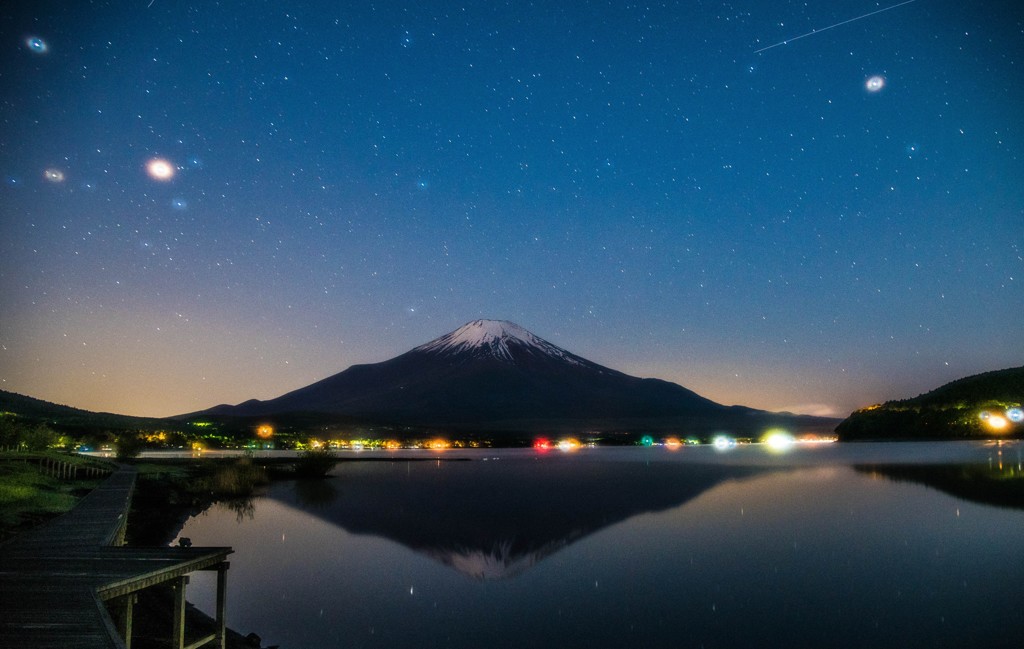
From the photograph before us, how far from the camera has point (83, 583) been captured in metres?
10.3

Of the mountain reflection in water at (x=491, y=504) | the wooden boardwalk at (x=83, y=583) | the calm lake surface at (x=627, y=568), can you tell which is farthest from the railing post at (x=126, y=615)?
the mountain reflection in water at (x=491, y=504)

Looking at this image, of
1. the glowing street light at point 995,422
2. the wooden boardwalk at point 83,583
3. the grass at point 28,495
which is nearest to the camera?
the wooden boardwalk at point 83,583

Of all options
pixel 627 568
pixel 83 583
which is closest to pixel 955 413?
pixel 627 568

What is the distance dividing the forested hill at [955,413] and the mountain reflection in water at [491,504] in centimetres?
6859

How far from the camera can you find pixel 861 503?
1264 inches

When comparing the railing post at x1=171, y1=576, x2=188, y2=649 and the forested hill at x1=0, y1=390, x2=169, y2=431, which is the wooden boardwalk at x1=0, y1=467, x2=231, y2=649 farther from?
the forested hill at x1=0, y1=390, x2=169, y2=431

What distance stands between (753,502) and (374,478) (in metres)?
26.7

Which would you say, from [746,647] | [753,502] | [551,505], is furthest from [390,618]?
[753,502]

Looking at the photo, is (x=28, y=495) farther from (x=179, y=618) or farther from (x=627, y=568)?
(x=627, y=568)

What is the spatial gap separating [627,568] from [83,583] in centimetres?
1311

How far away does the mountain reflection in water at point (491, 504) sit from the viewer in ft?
74.3

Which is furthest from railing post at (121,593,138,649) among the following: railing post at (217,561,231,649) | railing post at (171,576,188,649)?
railing post at (217,561,231,649)

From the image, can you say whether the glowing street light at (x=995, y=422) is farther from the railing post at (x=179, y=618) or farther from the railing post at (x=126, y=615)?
the railing post at (x=126, y=615)

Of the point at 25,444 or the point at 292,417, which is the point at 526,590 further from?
the point at 292,417
